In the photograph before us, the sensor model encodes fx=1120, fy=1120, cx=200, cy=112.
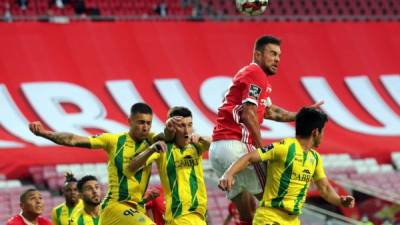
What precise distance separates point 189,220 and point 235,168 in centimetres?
143

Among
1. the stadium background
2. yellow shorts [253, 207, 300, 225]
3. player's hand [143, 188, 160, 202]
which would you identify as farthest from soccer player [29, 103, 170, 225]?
the stadium background

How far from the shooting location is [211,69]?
79.3 feet

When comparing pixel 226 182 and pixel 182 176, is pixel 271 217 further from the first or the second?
pixel 182 176

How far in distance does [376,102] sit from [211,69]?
3.80m

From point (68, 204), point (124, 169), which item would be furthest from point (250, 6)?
point (68, 204)

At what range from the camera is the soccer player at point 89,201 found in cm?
1195

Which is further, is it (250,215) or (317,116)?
(250,215)

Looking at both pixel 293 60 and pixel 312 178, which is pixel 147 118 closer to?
pixel 312 178

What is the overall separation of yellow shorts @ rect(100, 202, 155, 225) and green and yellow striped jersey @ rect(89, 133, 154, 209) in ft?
0.20

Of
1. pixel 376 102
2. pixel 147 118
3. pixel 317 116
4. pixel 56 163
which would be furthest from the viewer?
pixel 376 102

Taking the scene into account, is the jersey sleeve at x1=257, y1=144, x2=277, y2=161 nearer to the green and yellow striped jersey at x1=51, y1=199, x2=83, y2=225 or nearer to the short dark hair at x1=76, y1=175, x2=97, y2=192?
the short dark hair at x1=76, y1=175, x2=97, y2=192

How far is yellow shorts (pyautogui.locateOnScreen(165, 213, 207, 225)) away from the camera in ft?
32.9

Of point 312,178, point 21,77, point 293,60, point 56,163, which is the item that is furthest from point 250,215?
point 293,60

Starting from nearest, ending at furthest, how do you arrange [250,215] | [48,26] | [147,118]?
[250,215] < [147,118] < [48,26]
